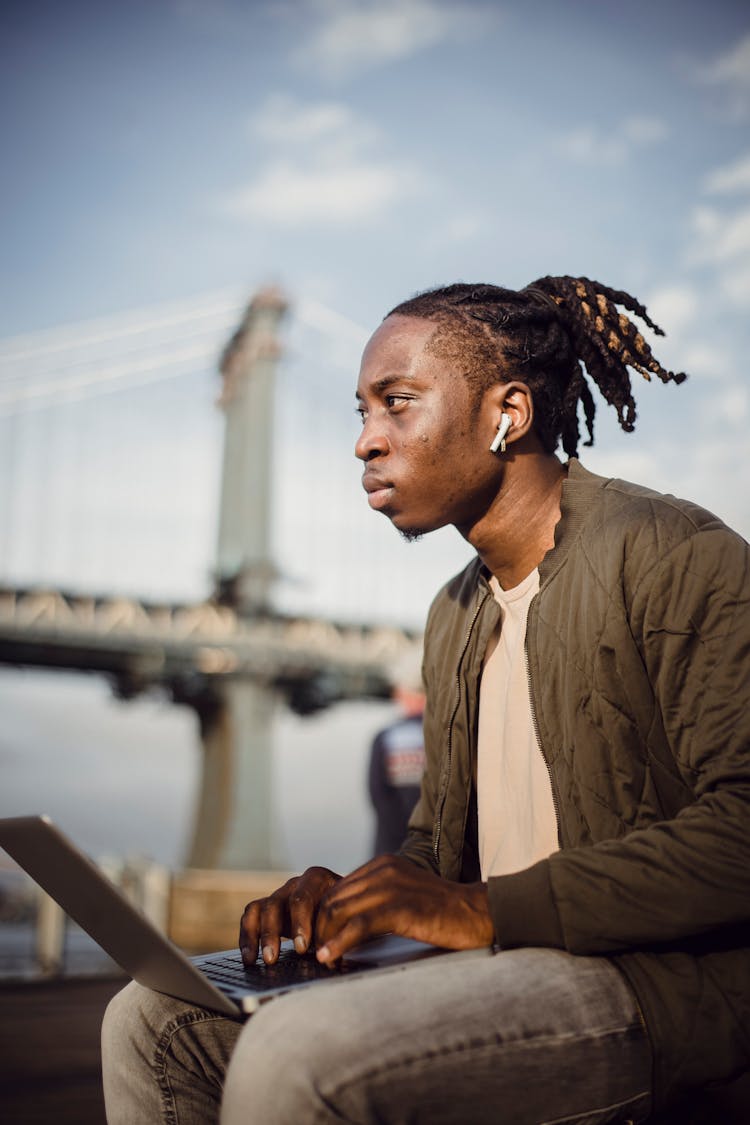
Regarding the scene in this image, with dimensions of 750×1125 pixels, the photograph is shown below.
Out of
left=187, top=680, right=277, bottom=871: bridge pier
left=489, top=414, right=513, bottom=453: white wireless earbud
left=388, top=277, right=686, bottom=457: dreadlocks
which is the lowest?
left=187, top=680, right=277, bottom=871: bridge pier

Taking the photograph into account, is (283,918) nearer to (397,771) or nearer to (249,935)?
(249,935)

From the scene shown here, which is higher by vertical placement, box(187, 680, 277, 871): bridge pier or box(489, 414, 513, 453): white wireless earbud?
box(489, 414, 513, 453): white wireless earbud

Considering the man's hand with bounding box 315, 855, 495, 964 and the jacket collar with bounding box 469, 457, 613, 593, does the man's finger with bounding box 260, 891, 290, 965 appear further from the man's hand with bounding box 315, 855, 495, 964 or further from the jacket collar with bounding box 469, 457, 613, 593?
the jacket collar with bounding box 469, 457, 613, 593

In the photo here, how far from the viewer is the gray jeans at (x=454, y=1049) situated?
0.78m

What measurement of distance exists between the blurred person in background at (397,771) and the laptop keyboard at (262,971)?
2.18 metres

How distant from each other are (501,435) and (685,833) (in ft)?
1.89

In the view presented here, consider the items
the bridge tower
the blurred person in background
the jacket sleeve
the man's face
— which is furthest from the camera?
the bridge tower

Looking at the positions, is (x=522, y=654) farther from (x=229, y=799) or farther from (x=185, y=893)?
(x=229, y=799)

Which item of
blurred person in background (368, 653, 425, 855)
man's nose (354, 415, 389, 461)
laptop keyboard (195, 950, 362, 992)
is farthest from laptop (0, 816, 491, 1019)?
blurred person in background (368, 653, 425, 855)

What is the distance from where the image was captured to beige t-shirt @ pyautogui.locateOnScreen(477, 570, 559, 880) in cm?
119

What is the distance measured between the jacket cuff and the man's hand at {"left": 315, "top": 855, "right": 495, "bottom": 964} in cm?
3

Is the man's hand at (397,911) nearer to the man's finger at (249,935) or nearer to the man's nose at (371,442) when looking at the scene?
the man's finger at (249,935)

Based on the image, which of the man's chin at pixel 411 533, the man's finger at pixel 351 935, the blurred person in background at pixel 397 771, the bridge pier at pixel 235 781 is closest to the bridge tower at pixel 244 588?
the bridge pier at pixel 235 781

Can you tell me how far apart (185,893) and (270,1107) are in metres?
5.86
